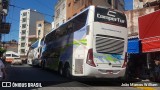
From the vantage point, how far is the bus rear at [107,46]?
1513 centimetres

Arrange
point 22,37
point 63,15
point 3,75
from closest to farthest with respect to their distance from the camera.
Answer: point 3,75 < point 63,15 < point 22,37

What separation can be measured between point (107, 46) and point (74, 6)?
34.5m

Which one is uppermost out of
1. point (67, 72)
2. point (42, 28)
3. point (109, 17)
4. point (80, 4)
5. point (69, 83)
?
Result: point (42, 28)

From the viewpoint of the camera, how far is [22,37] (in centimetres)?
11281

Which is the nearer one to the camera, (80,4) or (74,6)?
(80,4)

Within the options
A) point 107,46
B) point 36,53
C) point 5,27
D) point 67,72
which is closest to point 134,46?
point 67,72

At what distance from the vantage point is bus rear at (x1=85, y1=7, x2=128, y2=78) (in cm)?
1513

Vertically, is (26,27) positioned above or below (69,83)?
above

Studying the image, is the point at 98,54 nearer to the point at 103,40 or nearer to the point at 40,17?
the point at 103,40

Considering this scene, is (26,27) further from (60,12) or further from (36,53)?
(36,53)

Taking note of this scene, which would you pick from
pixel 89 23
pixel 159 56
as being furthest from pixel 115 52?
pixel 159 56

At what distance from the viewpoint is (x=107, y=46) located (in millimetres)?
15516

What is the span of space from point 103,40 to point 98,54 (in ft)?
2.81

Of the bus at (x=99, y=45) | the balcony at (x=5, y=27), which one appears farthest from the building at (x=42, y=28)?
the bus at (x=99, y=45)
